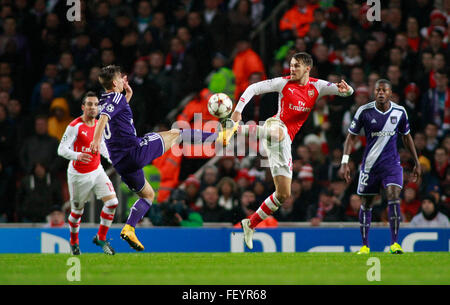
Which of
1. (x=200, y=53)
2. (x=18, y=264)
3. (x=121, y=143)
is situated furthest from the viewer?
(x=200, y=53)

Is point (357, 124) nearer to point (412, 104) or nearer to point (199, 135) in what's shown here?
point (199, 135)

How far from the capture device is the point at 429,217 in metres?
13.4

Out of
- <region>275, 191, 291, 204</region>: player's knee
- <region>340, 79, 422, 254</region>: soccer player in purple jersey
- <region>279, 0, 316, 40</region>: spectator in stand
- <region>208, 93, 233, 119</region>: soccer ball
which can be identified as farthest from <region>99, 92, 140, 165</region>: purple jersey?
<region>279, 0, 316, 40</region>: spectator in stand

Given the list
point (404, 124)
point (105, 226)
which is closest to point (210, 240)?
point (105, 226)

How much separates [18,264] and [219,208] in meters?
5.05

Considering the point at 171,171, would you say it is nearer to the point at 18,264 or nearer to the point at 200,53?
the point at 200,53

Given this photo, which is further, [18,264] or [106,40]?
[106,40]

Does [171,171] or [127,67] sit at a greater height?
[127,67]

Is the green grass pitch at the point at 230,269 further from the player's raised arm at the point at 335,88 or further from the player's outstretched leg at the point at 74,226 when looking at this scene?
the player's raised arm at the point at 335,88

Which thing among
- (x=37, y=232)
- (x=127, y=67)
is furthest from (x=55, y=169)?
(x=127, y=67)

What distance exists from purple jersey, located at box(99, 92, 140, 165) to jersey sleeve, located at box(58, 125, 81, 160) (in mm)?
672

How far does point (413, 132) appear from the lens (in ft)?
48.3

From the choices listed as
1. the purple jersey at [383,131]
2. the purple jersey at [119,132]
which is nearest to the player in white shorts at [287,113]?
the purple jersey at [383,131]

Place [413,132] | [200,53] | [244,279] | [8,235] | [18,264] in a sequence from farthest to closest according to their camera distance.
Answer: [200,53] < [413,132] < [8,235] < [18,264] < [244,279]
